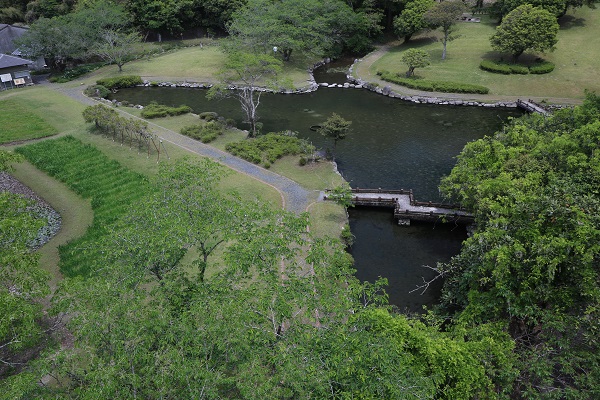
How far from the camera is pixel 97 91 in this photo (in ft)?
163

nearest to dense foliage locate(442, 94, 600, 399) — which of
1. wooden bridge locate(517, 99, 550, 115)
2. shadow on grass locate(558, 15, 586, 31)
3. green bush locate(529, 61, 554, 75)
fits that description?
wooden bridge locate(517, 99, 550, 115)

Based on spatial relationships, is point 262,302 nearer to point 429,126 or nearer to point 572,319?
point 572,319

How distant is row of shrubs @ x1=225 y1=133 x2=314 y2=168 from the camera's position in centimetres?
3338

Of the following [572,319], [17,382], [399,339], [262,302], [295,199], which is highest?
[262,302]

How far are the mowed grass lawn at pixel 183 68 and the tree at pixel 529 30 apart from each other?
25321 millimetres

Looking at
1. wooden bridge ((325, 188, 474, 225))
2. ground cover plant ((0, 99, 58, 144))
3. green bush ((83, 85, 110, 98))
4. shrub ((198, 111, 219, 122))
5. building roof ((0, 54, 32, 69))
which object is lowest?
wooden bridge ((325, 188, 474, 225))

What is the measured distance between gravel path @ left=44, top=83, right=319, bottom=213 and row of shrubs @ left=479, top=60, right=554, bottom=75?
→ 34605 millimetres

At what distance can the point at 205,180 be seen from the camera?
62.4 feet

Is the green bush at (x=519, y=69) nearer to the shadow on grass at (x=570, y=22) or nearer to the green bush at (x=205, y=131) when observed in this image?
the shadow on grass at (x=570, y=22)

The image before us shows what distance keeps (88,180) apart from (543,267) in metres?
29.5

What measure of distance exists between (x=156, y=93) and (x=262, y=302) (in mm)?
46831

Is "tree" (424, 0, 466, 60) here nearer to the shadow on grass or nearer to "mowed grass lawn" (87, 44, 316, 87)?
"mowed grass lawn" (87, 44, 316, 87)

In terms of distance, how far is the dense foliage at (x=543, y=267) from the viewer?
14.1m

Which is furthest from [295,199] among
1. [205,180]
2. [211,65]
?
[211,65]
